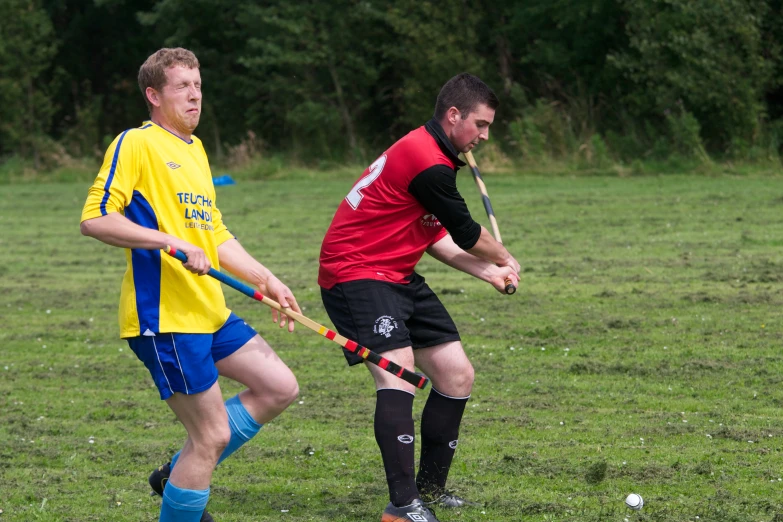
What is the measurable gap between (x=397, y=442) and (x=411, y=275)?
87 cm

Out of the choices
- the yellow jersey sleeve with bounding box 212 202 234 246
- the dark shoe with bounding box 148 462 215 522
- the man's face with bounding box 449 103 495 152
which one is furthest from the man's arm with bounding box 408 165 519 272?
the dark shoe with bounding box 148 462 215 522

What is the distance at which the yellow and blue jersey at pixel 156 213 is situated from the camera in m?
4.42

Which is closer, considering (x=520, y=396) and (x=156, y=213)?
(x=156, y=213)

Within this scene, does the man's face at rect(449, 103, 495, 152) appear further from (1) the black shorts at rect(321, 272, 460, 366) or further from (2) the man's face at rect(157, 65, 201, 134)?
(2) the man's face at rect(157, 65, 201, 134)

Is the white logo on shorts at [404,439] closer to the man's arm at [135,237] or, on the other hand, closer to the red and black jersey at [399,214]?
the red and black jersey at [399,214]

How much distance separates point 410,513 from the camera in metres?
4.96

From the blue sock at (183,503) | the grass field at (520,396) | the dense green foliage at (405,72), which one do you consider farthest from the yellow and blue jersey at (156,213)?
the dense green foliage at (405,72)

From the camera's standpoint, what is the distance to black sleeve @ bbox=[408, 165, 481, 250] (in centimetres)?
515

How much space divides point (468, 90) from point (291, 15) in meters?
31.3

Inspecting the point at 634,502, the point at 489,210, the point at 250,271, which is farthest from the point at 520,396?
the point at 250,271

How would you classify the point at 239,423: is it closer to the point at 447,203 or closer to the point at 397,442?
the point at 397,442

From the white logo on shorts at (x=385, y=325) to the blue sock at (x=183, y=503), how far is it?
1.05m

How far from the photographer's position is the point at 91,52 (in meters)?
45.0

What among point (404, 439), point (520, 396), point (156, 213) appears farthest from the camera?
point (520, 396)
